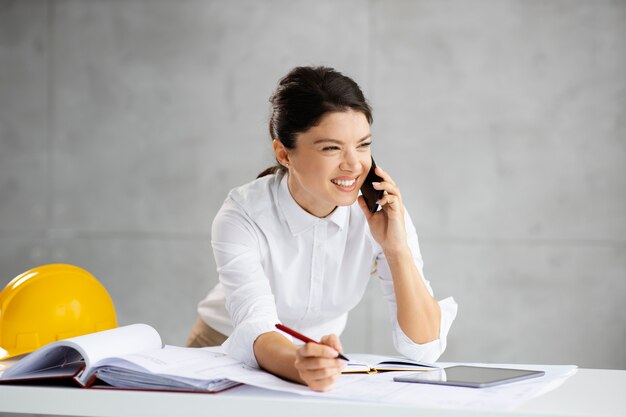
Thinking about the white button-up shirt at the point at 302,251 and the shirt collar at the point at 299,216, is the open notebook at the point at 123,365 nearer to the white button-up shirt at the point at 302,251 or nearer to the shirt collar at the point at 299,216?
the white button-up shirt at the point at 302,251

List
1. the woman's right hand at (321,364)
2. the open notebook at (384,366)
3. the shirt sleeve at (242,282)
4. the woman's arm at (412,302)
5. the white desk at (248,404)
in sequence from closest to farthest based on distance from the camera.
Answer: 1. the white desk at (248,404)
2. the woman's right hand at (321,364)
3. the open notebook at (384,366)
4. the shirt sleeve at (242,282)
5. the woman's arm at (412,302)

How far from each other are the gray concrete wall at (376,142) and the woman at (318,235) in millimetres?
1790

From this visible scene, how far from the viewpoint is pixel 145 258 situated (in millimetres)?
4273

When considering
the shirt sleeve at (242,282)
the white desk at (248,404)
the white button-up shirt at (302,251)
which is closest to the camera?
the white desk at (248,404)

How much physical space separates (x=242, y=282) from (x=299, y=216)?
12.7 inches

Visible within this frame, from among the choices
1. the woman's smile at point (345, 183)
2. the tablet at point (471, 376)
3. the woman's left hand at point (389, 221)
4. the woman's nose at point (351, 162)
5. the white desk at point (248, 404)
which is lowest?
the white desk at point (248, 404)

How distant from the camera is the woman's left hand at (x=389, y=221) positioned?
80.0 inches

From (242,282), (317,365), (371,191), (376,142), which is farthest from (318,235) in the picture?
(376,142)

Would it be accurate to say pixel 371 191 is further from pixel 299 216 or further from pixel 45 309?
pixel 45 309

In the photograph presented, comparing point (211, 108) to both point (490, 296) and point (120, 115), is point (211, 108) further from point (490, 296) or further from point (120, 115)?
point (490, 296)

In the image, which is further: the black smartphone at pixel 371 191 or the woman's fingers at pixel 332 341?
the black smartphone at pixel 371 191

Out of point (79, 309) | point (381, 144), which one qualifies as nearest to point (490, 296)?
point (381, 144)

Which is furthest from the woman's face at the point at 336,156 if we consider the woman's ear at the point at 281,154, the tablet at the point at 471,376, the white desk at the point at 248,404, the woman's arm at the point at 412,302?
the white desk at the point at 248,404

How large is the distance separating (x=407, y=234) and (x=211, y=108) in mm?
2279
